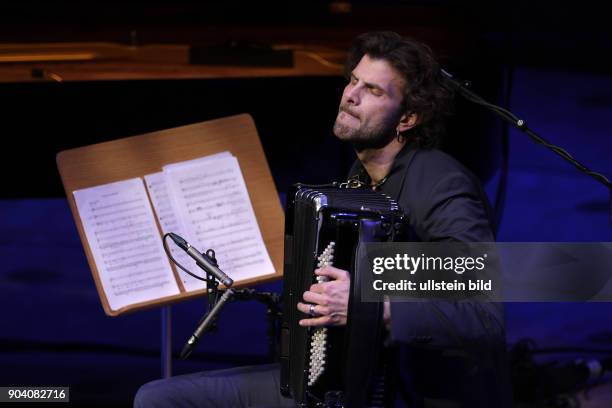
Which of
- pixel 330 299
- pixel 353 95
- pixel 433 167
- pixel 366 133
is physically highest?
pixel 353 95

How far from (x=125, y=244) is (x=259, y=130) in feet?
2.98

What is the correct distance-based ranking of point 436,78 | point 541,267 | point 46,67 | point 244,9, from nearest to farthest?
point 541,267 → point 436,78 → point 46,67 → point 244,9

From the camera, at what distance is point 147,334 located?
14.6 ft

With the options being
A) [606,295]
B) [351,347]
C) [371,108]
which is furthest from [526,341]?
[351,347]

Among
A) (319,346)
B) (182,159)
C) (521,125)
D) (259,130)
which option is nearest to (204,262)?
(182,159)

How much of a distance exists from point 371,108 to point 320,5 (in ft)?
6.40

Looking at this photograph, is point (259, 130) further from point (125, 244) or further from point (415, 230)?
point (415, 230)

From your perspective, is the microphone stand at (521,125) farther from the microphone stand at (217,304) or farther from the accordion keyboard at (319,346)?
the microphone stand at (217,304)

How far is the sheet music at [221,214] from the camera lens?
9.38ft

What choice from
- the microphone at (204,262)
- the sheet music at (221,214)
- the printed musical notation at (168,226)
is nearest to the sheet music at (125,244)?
the printed musical notation at (168,226)

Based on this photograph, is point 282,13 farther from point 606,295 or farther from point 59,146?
point 606,295

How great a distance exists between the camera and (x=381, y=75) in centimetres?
268

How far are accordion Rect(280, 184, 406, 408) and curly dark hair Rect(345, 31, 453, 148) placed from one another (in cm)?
47

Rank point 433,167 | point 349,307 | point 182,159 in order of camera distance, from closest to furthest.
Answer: point 349,307
point 433,167
point 182,159
